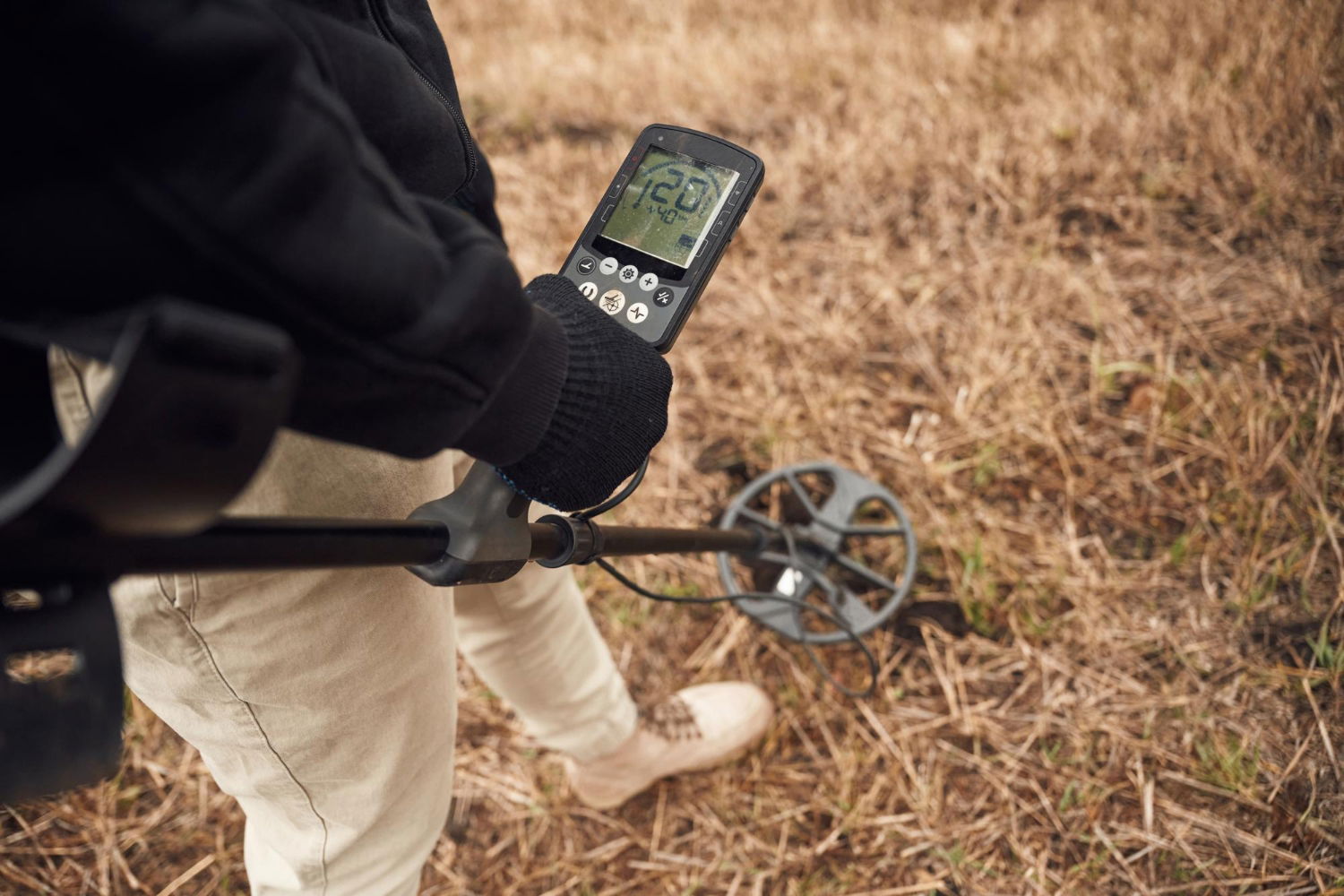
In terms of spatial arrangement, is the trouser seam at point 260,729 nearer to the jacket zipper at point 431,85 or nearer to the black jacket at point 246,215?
the black jacket at point 246,215

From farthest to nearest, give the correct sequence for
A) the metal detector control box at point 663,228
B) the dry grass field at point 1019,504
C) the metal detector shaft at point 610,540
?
1. the dry grass field at point 1019,504
2. the metal detector control box at point 663,228
3. the metal detector shaft at point 610,540

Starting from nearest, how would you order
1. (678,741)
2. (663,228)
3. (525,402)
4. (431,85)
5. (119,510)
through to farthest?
(119,510)
(525,402)
(431,85)
(663,228)
(678,741)

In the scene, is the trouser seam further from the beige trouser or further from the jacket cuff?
the jacket cuff

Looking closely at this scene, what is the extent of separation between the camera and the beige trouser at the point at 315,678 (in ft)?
2.18

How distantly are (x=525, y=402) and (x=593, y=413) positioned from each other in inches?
3.4

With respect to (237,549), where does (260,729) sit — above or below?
below

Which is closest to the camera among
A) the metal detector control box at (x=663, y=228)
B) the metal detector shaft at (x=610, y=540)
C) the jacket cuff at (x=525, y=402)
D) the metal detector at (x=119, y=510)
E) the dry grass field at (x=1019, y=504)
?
the metal detector at (x=119, y=510)

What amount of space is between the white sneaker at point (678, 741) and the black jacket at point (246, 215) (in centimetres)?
89

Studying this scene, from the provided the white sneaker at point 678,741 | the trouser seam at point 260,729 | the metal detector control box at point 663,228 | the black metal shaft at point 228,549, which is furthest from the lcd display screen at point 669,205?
the white sneaker at point 678,741

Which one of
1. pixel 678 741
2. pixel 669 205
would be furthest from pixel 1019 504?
pixel 669 205

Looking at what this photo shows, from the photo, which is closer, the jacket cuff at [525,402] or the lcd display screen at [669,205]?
the jacket cuff at [525,402]

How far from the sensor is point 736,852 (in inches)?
53.6

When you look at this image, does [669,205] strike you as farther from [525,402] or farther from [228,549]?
[228,549]

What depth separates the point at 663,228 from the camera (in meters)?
0.92
